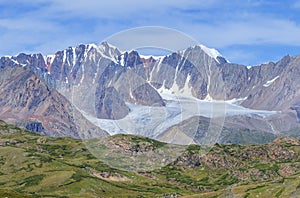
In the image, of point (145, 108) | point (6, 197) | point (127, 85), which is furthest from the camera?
point (6, 197)

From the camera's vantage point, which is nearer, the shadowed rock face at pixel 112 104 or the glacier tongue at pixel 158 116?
the glacier tongue at pixel 158 116

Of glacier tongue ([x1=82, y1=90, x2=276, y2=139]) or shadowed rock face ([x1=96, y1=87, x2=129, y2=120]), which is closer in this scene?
glacier tongue ([x1=82, y1=90, x2=276, y2=139])

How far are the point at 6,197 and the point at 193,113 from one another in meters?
169

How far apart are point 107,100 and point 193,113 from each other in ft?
25.3

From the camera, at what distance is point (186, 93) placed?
45.3m

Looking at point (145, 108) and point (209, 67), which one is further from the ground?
point (209, 67)

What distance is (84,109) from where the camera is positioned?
49.0 m

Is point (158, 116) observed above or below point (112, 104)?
below

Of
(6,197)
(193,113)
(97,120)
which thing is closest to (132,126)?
(193,113)

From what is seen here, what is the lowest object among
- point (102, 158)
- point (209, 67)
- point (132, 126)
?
point (102, 158)

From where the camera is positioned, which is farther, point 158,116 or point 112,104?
point 112,104

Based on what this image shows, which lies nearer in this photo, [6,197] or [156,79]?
[156,79]

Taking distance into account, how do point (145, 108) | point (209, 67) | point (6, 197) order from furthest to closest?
point (6, 197), point (209, 67), point (145, 108)

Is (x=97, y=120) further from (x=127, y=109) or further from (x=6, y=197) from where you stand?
(x=6, y=197)
